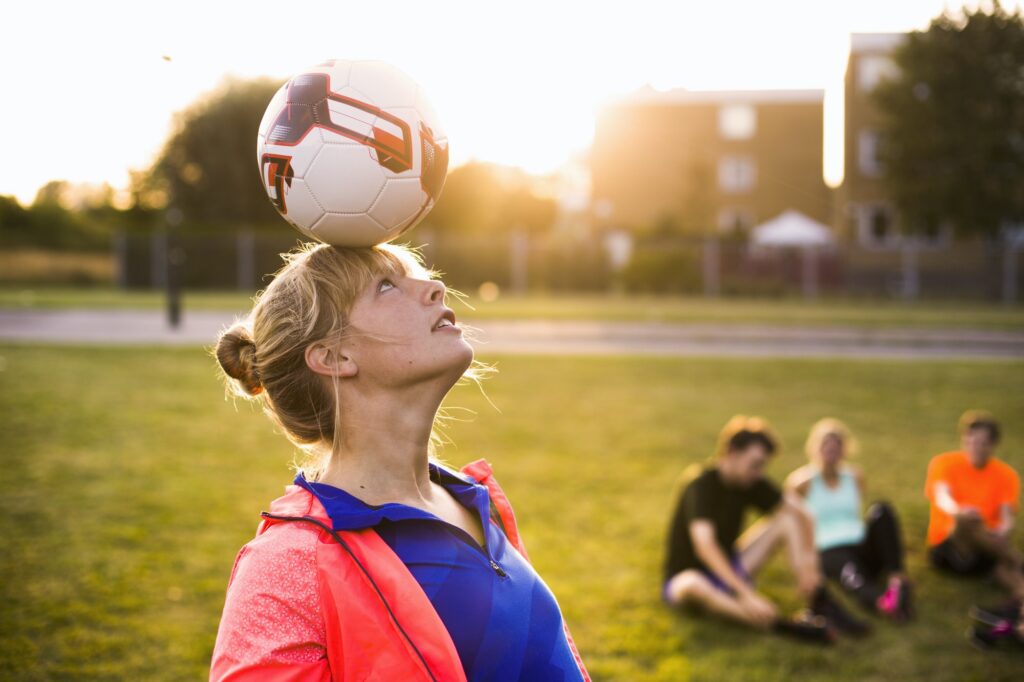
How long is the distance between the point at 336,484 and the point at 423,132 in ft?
2.77

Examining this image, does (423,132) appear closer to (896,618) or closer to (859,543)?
(896,618)

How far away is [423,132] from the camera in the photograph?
2.11 meters

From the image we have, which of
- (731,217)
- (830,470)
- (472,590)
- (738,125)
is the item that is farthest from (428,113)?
(738,125)

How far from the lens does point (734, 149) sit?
4425 centimetres

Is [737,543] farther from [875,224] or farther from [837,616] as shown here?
[875,224]

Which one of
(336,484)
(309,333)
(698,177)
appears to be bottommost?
(336,484)

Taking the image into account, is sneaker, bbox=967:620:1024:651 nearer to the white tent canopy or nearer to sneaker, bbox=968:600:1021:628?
sneaker, bbox=968:600:1021:628

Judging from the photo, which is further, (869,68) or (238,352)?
(869,68)

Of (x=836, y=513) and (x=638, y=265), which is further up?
(x=638, y=265)

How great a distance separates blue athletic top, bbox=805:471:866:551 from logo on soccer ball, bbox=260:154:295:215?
5.01 meters

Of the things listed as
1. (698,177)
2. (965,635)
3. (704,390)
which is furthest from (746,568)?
(698,177)

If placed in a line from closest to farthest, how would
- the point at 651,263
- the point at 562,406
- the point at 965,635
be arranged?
1. the point at 965,635
2. the point at 562,406
3. the point at 651,263

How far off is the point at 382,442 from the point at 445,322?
0.29 meters

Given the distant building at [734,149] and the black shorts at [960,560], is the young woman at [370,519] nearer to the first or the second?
the black shorts at [960,560]
